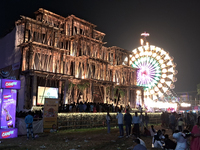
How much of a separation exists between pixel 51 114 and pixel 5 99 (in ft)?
13.4

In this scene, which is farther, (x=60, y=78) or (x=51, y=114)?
(x=60, y=78)

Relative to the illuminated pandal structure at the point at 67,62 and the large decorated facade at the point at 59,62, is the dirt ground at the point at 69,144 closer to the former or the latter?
the large decorated facade at the point at 59,62

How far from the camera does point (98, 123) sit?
2128cm

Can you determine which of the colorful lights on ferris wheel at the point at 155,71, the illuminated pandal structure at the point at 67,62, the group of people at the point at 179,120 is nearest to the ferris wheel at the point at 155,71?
the colorful lights on ferris wheel at the point at 155,71

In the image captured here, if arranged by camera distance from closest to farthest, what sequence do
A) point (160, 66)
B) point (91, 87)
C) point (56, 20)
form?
1. point (91, 87)
2. point (56, 20)
3. point (160, 66)

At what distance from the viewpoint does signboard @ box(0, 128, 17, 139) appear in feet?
A: 43.6

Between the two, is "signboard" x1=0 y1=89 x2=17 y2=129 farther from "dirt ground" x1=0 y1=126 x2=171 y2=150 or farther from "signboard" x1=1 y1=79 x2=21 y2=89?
"dirt ground" x1=0 y1=126 x2=171 y2=150

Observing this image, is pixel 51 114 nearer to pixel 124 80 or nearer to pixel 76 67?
pixel 76 67

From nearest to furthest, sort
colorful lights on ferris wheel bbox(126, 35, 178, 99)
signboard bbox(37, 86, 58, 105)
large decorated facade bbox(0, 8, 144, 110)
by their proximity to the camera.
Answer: signboard bbox(37, 86, 58, 105) → large decorated facade bbox(0, 8, 144, 110) → colorful lights on ferris wheel bbox(126, 35, 178, 99)

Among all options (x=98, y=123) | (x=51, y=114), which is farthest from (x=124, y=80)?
(x=51, y=114)

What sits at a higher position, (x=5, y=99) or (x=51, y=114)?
(x=5, y=99)

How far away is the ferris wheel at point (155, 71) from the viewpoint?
53.6 m

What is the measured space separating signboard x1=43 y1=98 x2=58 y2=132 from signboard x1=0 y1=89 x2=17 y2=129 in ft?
9.01

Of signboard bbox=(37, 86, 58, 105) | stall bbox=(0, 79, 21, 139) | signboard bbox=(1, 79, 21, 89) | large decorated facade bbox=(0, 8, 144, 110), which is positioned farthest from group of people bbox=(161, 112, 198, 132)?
signboard bbox=(37, 86, 58, 105)
